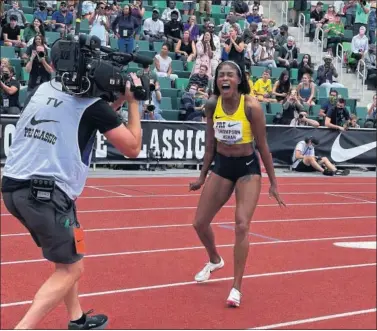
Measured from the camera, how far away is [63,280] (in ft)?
13.4

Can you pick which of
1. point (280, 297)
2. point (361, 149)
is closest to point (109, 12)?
point (361, 149)

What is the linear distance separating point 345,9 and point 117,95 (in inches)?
768

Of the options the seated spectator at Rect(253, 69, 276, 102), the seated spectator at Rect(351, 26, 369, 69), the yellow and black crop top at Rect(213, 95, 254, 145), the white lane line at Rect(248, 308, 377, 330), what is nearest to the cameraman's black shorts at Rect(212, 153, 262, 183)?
the yellow and black crop top at Rect(213, 95, 254, 145)

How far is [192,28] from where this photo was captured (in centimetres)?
1673

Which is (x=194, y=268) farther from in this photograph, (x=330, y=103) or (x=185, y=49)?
→ (x=330, y=103)

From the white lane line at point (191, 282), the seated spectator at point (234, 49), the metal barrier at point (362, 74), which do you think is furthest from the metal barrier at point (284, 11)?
the white lane line at point (191, 282)

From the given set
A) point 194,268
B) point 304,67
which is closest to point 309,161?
point 304,67

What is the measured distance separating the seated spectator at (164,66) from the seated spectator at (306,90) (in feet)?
7.79

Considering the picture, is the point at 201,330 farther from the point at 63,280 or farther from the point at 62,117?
the point at 62,117

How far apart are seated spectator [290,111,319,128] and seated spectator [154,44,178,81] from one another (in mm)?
2490

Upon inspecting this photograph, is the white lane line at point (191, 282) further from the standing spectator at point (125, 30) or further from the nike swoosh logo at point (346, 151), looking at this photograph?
the nike swoosh logo at point (346, 151)

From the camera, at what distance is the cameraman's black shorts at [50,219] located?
395 cm

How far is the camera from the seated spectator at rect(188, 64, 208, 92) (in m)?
13.9

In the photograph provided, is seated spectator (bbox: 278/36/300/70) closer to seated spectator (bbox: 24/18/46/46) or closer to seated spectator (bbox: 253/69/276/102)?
seated spectator (bbox: 253/69/276/102)
